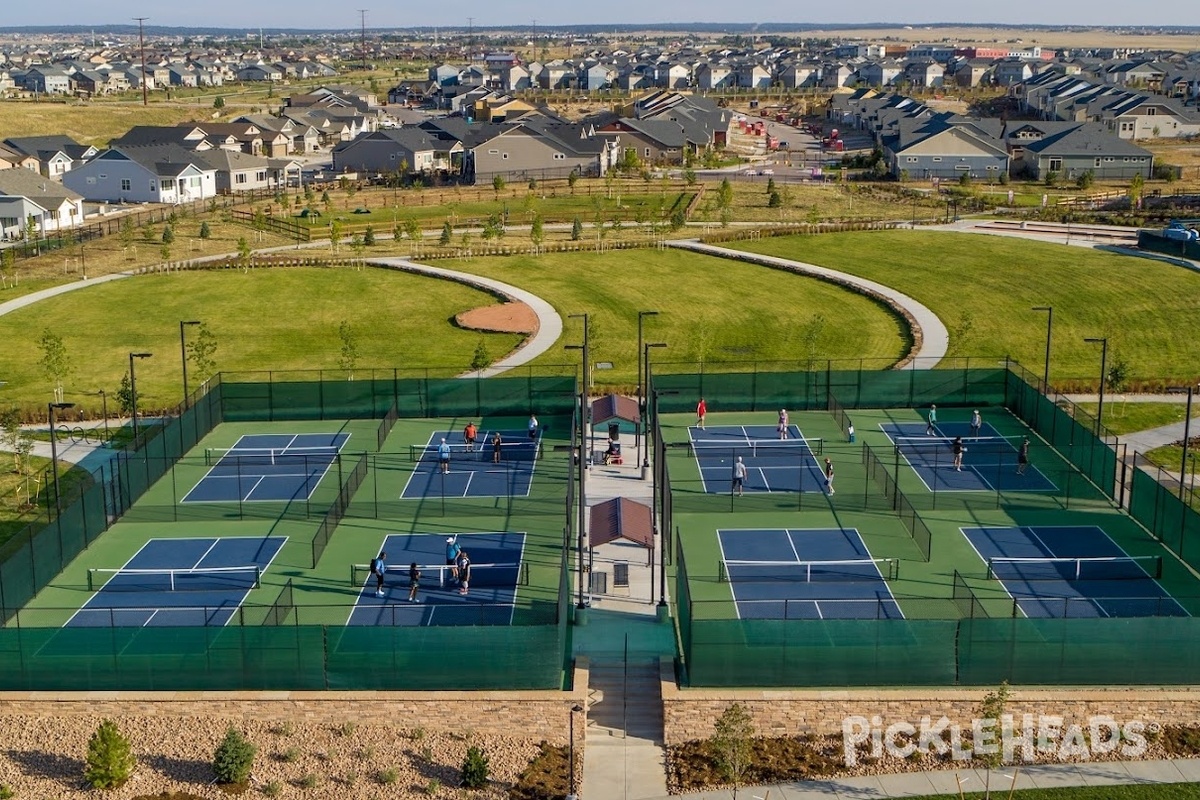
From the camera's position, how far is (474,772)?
23141 millimetres

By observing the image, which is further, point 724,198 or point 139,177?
point 139,177

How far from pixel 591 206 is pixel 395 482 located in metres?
56.7

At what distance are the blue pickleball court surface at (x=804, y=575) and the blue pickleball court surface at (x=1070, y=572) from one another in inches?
120

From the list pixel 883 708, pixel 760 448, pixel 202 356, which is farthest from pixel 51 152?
pixel 883 708

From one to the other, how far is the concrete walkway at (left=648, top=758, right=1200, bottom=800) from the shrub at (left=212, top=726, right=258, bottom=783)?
599cm

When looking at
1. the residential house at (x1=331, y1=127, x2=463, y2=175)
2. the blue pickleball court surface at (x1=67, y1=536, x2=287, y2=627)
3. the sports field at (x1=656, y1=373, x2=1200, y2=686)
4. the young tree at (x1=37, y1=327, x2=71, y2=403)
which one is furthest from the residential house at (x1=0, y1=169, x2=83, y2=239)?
the blue pickleball court surface at (x1=67, y1=536, x2=287, y2=627)

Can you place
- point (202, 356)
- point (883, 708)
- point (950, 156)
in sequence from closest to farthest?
1. point (883, 708)
2. point (202, 356)
3. point (950, 156)

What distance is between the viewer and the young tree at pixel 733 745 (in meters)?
22.9

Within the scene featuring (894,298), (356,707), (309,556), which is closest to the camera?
(356,707)

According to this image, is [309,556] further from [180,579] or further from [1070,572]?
[1070,572]

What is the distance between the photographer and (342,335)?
168 ft

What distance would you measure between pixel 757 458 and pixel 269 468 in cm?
1513

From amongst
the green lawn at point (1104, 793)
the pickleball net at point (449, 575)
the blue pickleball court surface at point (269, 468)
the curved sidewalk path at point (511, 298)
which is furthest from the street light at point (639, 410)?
the green lawn at point (1104, 793)

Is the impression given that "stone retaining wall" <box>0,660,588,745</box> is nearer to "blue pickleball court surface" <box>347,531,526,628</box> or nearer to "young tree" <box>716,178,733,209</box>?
"blue pickleball court surface" <box>347,531,526,628</box>
